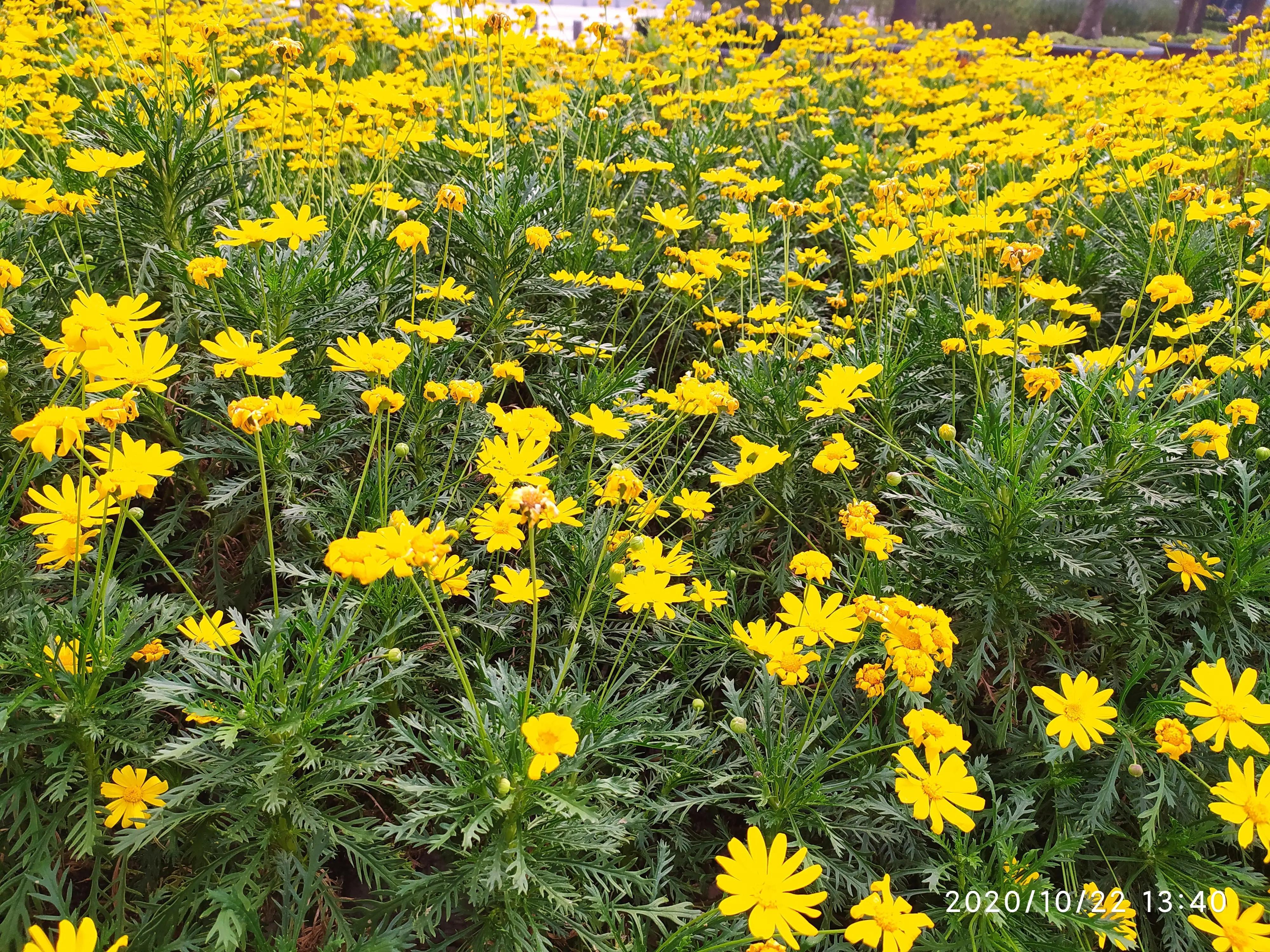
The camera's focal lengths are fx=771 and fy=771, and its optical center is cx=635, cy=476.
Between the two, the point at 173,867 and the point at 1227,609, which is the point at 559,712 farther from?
the point at 1227,609

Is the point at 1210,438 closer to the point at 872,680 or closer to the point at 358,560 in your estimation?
the point at 872,680

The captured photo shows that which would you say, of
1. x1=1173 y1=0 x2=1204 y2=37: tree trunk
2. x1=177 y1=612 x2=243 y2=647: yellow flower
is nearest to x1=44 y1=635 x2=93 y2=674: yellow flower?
x1=177 y1=612 x2=243 y2=647: yellow flower

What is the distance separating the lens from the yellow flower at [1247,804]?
1269 mm

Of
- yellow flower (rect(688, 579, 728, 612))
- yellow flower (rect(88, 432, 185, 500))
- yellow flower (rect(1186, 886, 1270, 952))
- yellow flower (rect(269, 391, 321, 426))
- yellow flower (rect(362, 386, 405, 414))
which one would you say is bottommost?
yellow flower (rect(1186, 886, 1270, 952))

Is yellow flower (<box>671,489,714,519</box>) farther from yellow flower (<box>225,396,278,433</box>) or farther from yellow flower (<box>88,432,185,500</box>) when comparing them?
→ yellow flower (<box>88,432,185,500</box>)

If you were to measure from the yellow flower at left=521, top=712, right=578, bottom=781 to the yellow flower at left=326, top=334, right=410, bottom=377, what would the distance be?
0.76m

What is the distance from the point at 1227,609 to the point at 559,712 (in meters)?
1.53

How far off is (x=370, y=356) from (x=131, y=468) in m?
0.49

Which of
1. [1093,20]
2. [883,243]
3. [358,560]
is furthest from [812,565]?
[1093,20]

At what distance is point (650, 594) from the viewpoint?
1.50 metres

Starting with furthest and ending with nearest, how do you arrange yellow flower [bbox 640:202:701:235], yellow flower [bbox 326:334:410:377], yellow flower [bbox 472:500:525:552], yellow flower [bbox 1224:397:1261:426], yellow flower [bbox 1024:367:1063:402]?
yellow flower [bbox 640:202:701:235]
yellow flower [bbox 1224:397:1261:426]
yellow flower [bbox 1024:367:1063:402]
yellow flower [bbox 326:334:410:377]
yellow flower [bbox 472:500:525:552]

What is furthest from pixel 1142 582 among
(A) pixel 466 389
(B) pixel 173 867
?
(B) pixel 173 867

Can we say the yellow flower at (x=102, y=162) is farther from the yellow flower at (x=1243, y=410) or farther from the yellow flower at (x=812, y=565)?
the yellow flower at (x=1243, y=410)

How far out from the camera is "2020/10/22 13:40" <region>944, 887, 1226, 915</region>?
136 centimetres
